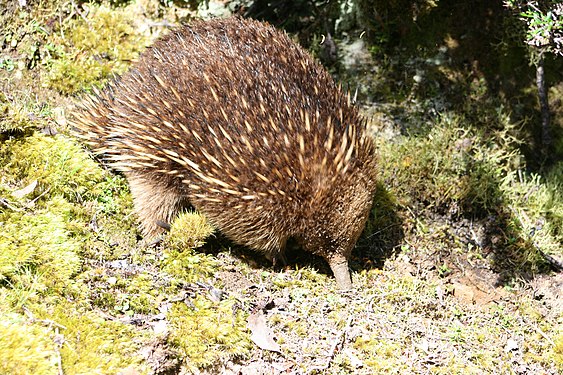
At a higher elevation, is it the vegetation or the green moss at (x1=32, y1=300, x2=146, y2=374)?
the vegetation

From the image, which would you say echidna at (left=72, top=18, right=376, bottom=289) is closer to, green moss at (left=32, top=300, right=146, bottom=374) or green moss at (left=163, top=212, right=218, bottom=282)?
green moss at (left=163, top=212, right=218, bottom=282)

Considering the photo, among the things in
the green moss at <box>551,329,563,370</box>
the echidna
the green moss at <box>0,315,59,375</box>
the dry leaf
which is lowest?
the green moss at <box>0,315,59,375</box>

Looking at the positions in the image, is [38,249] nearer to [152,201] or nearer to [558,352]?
[152,201]

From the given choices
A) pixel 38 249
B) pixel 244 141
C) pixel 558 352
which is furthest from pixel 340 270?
pixel 38 249

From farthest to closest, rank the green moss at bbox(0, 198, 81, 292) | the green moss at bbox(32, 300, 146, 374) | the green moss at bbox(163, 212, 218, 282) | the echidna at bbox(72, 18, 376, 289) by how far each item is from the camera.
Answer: the green moss at bbox(163, 212, 218, 282), the echidna at bbox(72, 18, 376, 289), the green moss at bbox(0, 198, 81, 292), the green moss at bbox(32, 300, 146, 374)

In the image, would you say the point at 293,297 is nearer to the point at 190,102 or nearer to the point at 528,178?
the point at 190,102

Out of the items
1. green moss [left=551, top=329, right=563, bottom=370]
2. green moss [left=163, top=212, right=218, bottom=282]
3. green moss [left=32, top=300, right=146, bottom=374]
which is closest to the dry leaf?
green moss [left=163, top=212, right=218, bottom=282]

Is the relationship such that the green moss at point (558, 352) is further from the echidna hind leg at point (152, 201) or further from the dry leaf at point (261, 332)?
the echidna hind leg at point (152, 201)

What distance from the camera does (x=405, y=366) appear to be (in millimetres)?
3908

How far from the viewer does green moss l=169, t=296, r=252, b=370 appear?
3.56 m

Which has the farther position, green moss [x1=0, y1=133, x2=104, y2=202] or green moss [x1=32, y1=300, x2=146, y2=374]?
green moss [x1=0, y1=133, x2=104, y2=202]

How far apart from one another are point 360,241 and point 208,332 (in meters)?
1.71

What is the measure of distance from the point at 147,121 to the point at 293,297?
156 cm

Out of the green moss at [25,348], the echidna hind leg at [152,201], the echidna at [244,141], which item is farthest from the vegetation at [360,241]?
the echidna at [244,141]
